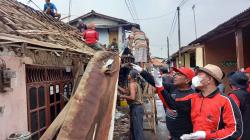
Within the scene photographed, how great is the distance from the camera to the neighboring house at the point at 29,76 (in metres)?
4.10

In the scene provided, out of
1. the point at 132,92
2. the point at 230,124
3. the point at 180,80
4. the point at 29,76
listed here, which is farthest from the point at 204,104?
the point at 132,92

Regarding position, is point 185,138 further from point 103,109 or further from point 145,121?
point 145,121

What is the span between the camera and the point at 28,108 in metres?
4.89

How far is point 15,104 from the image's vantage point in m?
4.39

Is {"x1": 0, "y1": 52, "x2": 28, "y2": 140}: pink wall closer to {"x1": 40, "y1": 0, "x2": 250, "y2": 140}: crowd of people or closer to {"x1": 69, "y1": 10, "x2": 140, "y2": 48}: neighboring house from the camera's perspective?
{"x1": 40, "y1": 0, "x2": 250, "y2": 140}: crowd of people

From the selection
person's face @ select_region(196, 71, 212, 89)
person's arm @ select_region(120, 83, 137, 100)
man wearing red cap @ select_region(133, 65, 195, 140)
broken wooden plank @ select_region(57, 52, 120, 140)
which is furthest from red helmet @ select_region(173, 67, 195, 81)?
person's arm @ select_region(120, 83, 137, 100)

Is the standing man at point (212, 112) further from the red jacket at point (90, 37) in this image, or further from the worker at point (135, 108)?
the red jacket at point (90, 37)

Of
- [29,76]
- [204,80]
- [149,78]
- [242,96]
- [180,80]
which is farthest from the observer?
[29,76]

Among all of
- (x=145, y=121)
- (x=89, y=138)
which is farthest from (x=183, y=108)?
(x=145, y=121)

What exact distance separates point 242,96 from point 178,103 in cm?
140

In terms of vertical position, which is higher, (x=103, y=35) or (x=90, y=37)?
(x=103, y=35)

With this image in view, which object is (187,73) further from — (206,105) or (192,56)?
(192,56)

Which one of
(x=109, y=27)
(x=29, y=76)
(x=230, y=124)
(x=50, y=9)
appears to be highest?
(x=109, y=27)

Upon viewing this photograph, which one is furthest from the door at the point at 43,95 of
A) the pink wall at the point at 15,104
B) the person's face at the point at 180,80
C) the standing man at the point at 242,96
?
the standing man at the point at 242,96
